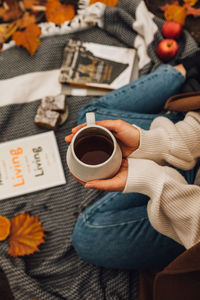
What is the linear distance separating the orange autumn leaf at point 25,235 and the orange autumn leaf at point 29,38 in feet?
2.67

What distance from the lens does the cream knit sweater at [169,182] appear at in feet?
2.34

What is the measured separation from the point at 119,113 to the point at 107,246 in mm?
512

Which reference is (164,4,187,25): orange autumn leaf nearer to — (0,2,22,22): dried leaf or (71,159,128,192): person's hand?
(0,2,22,22): dried leaf

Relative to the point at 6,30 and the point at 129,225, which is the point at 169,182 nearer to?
the point at 129,225

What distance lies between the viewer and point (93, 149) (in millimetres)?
695

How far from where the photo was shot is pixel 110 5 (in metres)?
1.36

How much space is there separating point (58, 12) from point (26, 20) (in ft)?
0.57

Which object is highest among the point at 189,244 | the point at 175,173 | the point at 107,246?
the point at 175,173

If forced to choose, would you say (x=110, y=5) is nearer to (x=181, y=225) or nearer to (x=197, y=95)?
(x=197, y=95)

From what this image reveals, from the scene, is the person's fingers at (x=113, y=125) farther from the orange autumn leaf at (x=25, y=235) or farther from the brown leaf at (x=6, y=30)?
the brown leaf at (x=6, y=30)

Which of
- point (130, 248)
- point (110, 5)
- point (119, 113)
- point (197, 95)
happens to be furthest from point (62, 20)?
point (130, 248)

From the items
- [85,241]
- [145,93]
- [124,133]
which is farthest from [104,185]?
[145,93]

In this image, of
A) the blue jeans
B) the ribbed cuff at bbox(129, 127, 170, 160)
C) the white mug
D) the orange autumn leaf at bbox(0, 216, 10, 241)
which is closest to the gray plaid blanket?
the orange autumn leaf at bbox(0, 216, 10, 241)

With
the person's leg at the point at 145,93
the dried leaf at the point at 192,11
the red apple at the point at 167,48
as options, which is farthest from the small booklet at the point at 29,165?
the dried leaf at the point at 192,11
